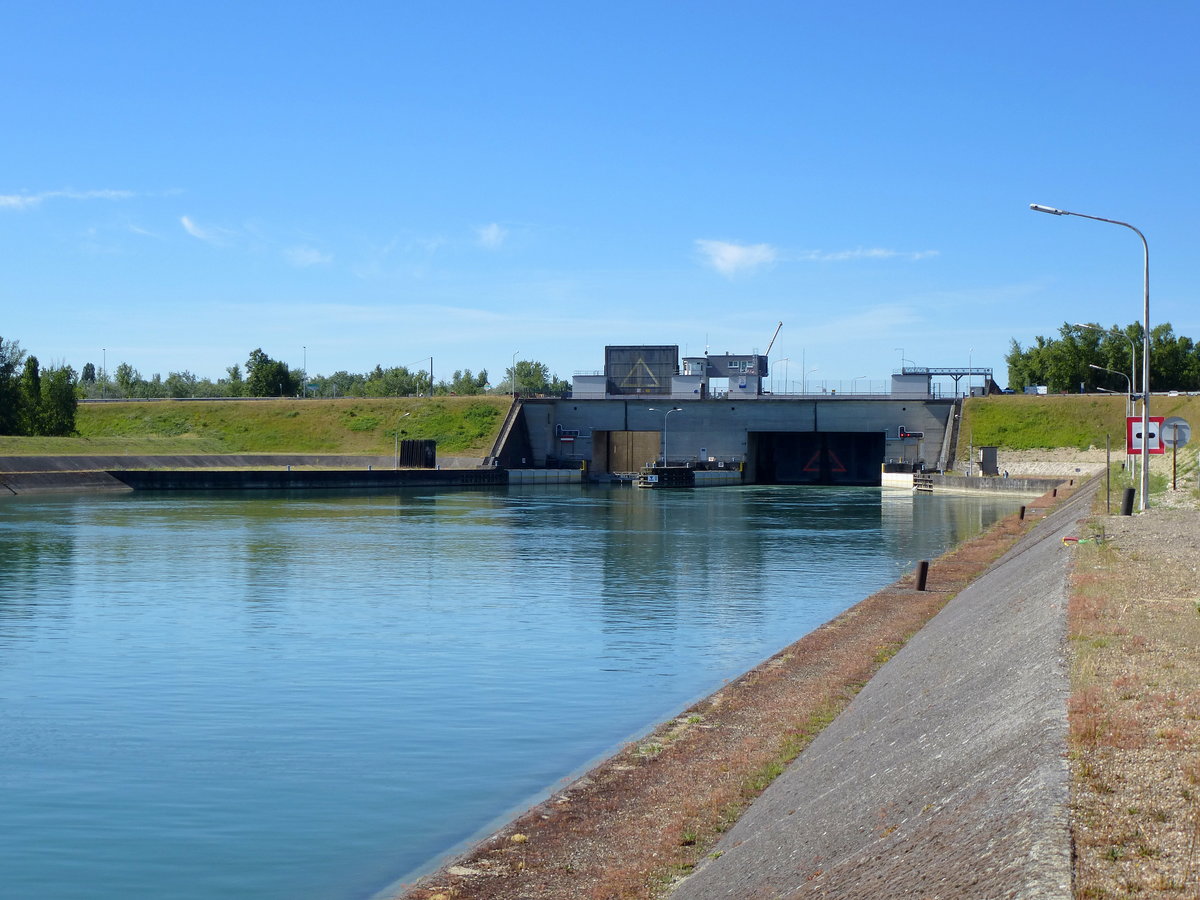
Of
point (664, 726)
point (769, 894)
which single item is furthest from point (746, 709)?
point (769, 894)

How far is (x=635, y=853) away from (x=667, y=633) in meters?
18.9

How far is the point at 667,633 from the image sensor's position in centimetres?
3222

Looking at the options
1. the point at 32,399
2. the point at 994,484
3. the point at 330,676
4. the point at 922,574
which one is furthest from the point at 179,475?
the point at 330,676

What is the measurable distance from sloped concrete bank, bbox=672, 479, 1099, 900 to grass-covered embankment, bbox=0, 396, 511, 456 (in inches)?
4498

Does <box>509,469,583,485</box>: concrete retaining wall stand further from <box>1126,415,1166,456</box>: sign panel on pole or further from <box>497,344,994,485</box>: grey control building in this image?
<box>1126,415,1166,456</box>: sign panel on pole

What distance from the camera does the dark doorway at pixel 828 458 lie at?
136750 millimetres

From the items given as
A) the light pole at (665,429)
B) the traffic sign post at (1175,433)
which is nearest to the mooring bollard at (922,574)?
the traffic sign post at (1175,433)

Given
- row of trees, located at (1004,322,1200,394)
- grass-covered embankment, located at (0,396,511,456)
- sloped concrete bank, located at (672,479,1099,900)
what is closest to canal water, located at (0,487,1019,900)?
sloped concrete bank, located at (672,479,1099,900)

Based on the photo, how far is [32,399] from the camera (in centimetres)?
12638

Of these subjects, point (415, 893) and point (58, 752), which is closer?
point (415, 893)

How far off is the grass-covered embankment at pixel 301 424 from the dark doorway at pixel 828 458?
29.3 m

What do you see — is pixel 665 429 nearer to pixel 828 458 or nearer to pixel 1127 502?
pixel 828 458

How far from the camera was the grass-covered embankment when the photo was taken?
5285 inches

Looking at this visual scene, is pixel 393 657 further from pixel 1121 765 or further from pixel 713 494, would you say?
pixel 713 494
